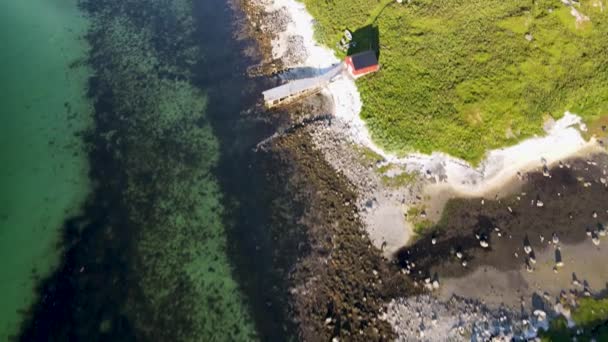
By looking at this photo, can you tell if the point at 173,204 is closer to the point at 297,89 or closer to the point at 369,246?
the point at 297,89

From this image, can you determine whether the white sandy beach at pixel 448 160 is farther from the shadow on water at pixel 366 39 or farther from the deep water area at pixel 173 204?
the deep water area at pixel 173 204

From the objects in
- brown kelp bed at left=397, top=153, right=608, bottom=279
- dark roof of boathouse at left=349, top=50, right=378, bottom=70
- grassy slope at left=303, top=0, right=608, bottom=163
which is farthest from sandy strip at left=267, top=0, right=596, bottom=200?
dark roof of boathouse at left=349, top=50, right=378, bottom=70

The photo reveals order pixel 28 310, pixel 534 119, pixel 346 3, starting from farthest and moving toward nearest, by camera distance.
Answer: pixel 346 3
pixel 534 119
pixel 28 310

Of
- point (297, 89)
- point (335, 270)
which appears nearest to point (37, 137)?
point (297, 89)

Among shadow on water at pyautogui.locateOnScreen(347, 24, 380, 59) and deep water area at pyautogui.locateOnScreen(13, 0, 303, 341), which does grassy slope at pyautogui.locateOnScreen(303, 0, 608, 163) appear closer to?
shadow on water at pyautogui.locateOnScreen(347, 24, 380, 59)

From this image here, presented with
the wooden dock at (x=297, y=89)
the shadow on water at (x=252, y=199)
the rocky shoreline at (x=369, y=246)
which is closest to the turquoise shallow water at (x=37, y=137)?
the shadow on water at (x=252, y=199)

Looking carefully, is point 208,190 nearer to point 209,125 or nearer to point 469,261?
point 209,125

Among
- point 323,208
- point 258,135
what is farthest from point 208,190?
point 323,208
